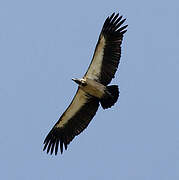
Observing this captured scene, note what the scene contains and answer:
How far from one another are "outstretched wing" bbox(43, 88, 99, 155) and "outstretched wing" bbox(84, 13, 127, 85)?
28.1 inches

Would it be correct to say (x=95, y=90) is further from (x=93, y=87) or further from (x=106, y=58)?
(x=106, y=58)

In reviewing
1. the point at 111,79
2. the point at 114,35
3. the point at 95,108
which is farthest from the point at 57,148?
the point at 114,35

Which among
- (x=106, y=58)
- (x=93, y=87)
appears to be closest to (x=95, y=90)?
(x=93, y=87)

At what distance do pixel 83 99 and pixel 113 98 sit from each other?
115 cm

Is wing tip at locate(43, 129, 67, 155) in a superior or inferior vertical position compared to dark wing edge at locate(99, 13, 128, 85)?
inferior

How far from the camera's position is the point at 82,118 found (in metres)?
16.2

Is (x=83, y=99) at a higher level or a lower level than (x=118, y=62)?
lower

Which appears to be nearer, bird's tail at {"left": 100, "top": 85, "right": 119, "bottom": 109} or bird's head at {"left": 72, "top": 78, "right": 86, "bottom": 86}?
bird's tail at {"left": 100, "top": 85, "right": 119, "bottom": 109}

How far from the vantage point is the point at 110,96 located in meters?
15.4

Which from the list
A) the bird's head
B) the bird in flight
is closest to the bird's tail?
the bird in flight

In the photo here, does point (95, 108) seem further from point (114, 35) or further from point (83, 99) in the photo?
point (114, 35)

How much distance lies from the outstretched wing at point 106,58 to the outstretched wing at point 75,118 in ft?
2.34

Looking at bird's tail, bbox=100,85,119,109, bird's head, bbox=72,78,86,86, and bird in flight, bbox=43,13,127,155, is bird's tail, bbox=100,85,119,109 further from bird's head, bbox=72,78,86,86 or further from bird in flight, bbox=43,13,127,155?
bird's head, bbox=72,78,86,86

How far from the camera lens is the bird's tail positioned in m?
15.4
